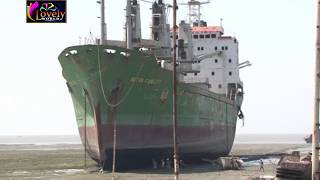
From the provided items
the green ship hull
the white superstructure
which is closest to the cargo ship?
the green ship hull

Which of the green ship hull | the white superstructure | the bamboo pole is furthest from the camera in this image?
the white superstructure

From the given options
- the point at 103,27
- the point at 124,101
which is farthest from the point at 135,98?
the point at 103,27

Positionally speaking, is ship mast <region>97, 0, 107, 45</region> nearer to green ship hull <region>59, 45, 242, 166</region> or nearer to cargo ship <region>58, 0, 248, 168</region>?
cargo ship <region>58, 0, 248, 168</region>

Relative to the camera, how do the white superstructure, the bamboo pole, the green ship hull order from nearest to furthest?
the green ship hull, the bamboo pole, the white superstructure

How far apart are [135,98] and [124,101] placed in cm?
81

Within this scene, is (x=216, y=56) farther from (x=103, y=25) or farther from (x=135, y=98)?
(x=135, y=98)

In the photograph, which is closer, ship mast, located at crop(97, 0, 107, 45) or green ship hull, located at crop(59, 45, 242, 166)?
green ship hull, located at crop(59, 45, 242, 166)

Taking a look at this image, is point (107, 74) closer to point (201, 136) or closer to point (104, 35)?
point (104, 35)

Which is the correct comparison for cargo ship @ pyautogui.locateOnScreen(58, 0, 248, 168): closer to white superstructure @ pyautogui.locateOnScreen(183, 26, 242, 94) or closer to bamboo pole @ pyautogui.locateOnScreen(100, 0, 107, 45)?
bamboo pole @ pyautogui.locateOnScreen(100, 0, 107, 45)

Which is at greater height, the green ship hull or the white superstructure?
the white superstructure

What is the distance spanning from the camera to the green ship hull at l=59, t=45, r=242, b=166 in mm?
29891

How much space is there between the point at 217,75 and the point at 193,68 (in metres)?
6.93

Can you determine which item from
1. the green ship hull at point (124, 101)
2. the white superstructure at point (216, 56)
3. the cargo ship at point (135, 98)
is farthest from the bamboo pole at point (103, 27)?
the white superstructure at point (216, 56)

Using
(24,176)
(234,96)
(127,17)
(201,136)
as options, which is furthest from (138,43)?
(234,96)
